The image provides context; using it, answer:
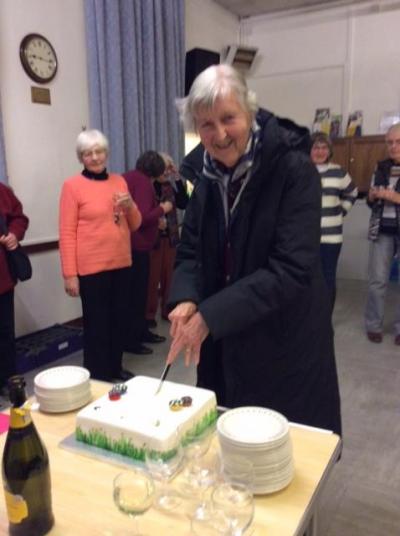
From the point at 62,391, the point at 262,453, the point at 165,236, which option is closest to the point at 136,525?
the point at 262,453

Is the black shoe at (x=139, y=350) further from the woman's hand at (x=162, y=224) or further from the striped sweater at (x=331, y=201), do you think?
the striped sweater at (x=331, y=201)

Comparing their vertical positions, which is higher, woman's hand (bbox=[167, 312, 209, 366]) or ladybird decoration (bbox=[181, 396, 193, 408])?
woman's hand (bbox=[167, 312, 209, 366])

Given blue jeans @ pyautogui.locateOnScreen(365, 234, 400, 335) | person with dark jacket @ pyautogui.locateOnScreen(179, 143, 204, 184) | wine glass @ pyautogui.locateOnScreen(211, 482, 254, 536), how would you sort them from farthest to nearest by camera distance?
1. blue jeans @ pyautogui.locateOnScreen(365, 234, 400, 335)
2. person with dark jacket @ pyautogui.locateOnScreen(179, 143, 204, 184)
3. wine glass @ pyautogui.locateOnScreen(211, 482, 254, 536)

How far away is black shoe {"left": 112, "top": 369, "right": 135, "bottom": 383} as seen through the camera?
115 inches

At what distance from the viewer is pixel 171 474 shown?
3.08 ft

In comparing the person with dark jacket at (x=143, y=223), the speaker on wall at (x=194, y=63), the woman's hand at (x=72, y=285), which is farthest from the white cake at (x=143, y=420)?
the speaker on wall at (x=194, y=63)

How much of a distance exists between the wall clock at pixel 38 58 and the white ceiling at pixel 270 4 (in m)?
2.75

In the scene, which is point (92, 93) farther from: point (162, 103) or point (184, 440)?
point (184, 440)

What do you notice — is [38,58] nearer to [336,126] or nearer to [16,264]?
[16,264]

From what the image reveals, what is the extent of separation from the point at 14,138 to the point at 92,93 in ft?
2.63

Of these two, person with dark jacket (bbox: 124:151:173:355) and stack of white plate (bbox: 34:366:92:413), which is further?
person with dark jacket (bbox: 124:151:173:355)

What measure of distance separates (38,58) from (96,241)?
1594 mm

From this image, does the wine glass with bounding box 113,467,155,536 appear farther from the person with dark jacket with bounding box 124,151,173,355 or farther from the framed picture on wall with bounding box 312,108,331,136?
the framed picture on wall with bounding box 312,108,331,136

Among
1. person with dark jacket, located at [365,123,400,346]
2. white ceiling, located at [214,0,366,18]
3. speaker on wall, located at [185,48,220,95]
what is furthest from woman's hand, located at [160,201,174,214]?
white ceiling, located at [214,0,366,18]
